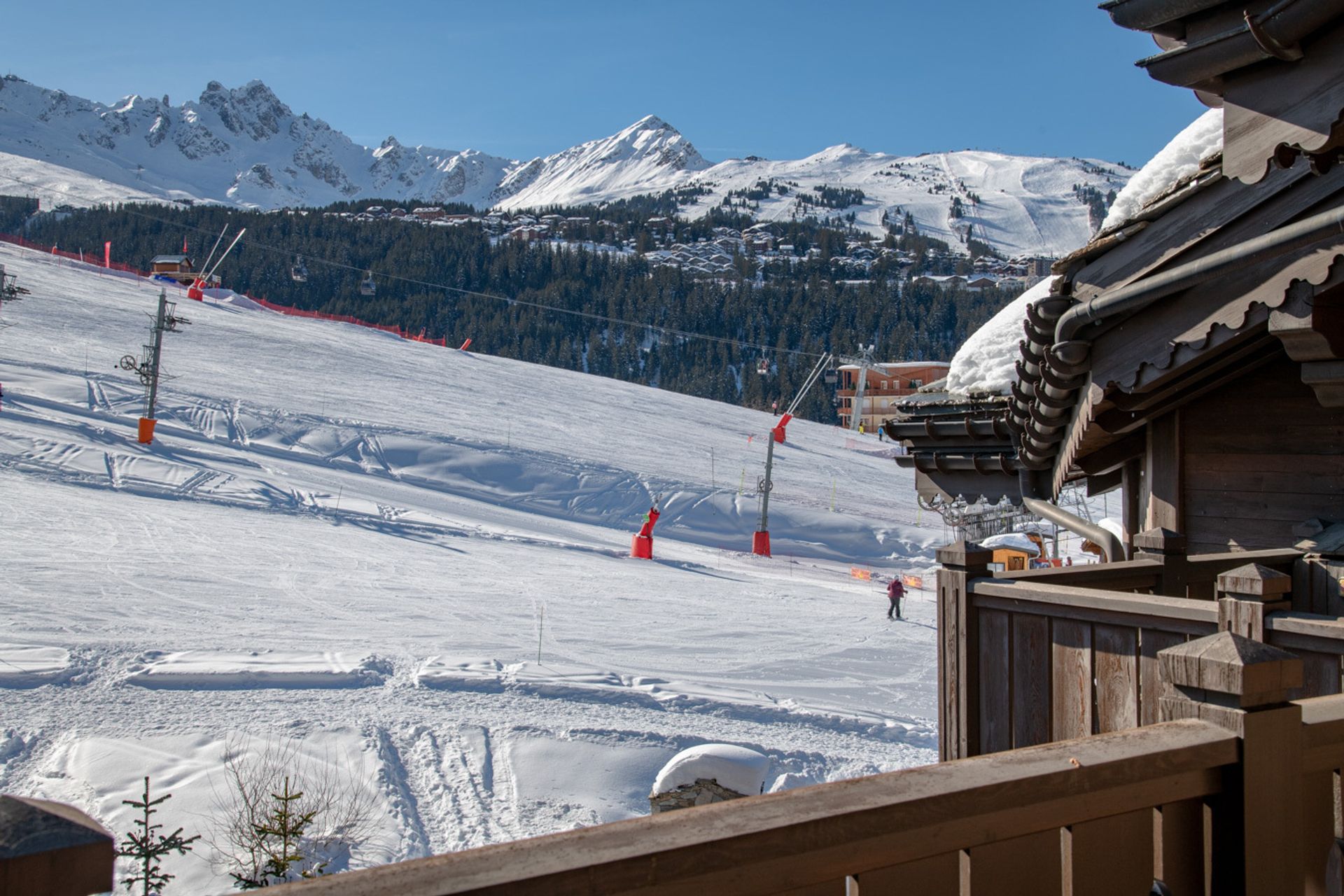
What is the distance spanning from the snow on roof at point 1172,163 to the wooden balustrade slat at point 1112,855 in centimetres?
408

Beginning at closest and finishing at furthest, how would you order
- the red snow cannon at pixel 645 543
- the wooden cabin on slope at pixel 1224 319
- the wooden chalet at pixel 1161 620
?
the wooden chalet at pixel 1161 620, the wooden cabin on slope at pixel 1224 319, the red snow cannon at pixel 645 543

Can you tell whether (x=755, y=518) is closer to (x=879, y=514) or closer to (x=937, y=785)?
(x=879, y=514)

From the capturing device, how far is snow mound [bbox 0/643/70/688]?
11.1m

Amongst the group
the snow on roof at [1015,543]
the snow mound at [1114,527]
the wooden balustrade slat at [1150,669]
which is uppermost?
the wooden balustrade slat at [1150,669]

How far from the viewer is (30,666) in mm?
11570

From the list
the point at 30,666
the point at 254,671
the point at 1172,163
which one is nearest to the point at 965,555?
the point at 1172,163

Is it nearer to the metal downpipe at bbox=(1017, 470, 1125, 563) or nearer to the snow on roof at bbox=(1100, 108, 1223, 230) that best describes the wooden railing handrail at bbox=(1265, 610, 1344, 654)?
the metal downpipe at bbox=(1017, 470, 1125, 563)

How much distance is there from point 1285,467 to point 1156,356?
3.70ft

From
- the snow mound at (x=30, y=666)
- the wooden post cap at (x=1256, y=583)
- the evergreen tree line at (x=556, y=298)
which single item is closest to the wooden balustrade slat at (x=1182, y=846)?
the wooden post cap at (x=1256, y=583)

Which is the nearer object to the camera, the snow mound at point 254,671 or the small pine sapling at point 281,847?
the small pine sapling at point 281,847

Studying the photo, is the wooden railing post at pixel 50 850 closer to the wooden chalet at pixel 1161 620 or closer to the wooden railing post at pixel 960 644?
the wooden chalet at pixel 1161 620

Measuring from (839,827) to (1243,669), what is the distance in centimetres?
82

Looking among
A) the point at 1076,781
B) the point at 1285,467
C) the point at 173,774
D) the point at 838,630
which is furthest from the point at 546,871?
the point at 838,630

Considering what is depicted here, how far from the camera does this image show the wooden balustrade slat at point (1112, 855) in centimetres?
171
